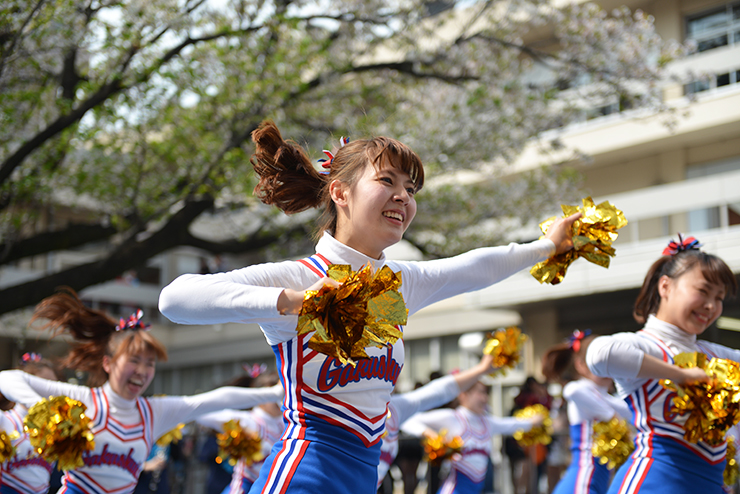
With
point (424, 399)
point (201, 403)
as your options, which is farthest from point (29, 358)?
point (424, 399)

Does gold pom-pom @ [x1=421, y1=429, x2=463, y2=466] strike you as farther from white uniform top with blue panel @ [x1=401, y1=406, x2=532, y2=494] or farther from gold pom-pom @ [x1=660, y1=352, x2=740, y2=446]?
gold pom-pom @ [x1=660, y1=352, x2=740, y2=446]

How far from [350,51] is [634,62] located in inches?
128

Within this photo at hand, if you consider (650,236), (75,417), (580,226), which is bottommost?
(75,417)

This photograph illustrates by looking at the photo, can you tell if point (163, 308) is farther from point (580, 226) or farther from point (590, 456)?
point (590, 456)

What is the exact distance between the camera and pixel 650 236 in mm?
14008

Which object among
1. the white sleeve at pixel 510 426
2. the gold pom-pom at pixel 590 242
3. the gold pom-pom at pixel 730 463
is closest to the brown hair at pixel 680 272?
the gold pom-pom at pixel 730 463

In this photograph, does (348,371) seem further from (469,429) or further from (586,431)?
(469,429)

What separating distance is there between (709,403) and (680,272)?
603 millimetres

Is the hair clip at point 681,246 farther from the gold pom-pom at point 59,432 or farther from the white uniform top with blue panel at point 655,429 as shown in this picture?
the gold pom-pom at point 59,432

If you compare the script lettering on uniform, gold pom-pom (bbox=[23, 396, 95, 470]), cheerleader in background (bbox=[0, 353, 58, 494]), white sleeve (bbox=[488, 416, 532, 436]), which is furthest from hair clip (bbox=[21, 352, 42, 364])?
the script lettering on uniform

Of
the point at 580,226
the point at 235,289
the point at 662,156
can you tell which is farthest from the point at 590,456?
the point at 662,156

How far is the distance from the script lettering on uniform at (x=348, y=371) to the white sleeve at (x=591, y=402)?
409cm

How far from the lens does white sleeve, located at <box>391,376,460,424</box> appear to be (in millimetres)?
4348

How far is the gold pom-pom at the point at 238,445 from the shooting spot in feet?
20.9
